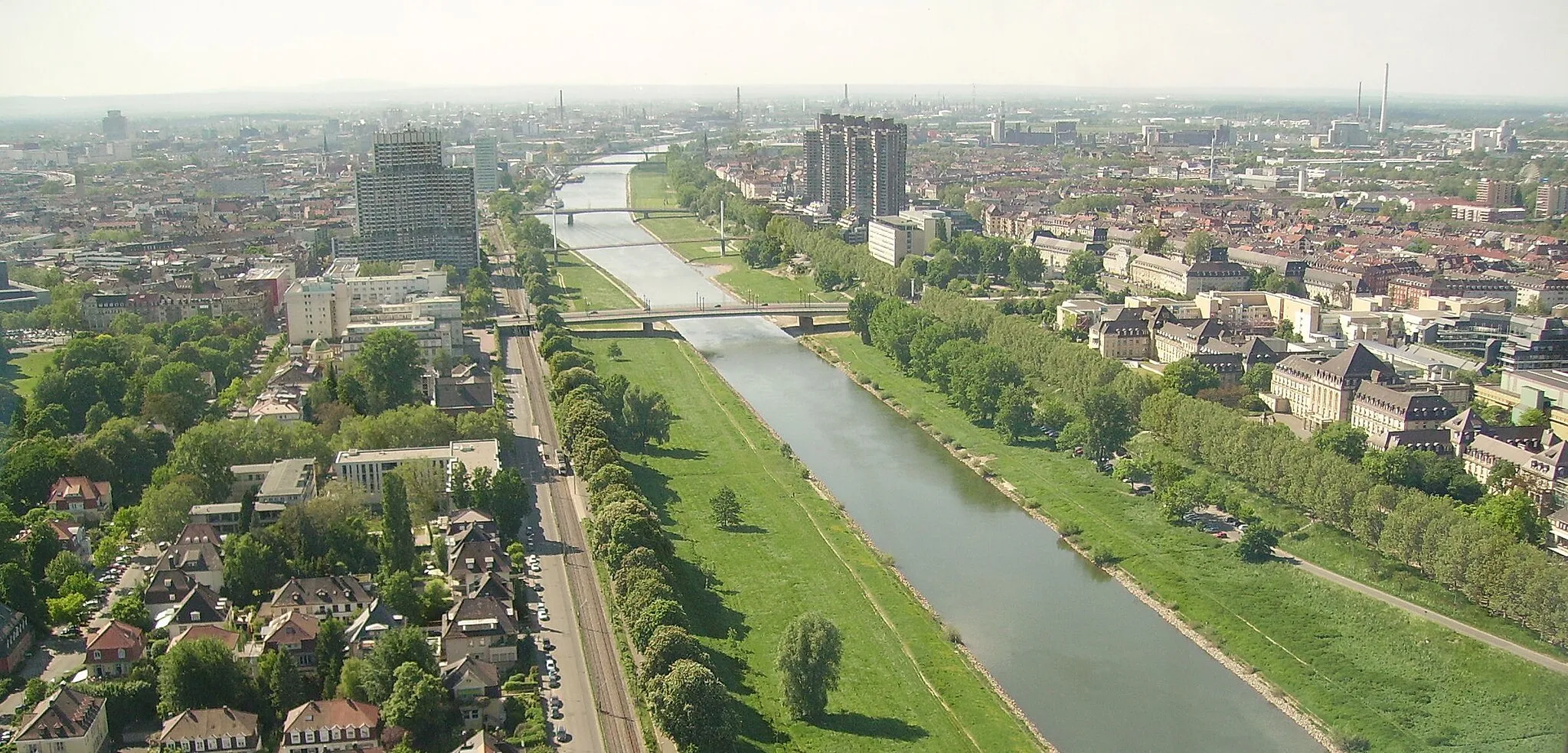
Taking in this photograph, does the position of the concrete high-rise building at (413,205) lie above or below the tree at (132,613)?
above

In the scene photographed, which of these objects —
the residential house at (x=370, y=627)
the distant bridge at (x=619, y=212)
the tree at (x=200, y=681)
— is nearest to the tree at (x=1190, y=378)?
the residential house at (x=370, y=627)

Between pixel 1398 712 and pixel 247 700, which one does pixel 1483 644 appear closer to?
pixel 1398 712

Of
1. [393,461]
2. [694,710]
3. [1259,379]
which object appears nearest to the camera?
[694,710]

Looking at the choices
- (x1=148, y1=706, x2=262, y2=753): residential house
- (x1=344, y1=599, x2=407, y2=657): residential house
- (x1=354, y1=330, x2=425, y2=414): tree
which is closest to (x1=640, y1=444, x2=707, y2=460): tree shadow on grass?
(x1=354, y1=330, x2=425, y2=414): tree

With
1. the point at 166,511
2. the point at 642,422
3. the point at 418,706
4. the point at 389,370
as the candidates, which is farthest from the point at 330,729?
the point at 389,370

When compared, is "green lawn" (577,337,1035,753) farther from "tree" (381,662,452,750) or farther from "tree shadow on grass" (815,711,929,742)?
"tree" (381,662,452,750)

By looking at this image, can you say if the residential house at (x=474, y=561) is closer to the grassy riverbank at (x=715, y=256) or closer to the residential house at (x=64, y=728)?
the residential house at (x=64, y=728)

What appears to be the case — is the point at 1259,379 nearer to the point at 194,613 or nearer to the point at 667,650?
the point at 667,650
